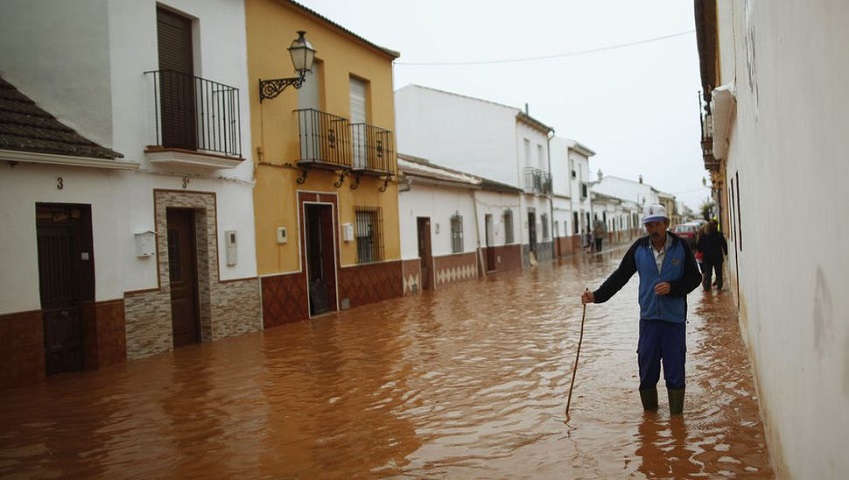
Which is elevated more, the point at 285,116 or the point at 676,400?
the point at 285,116

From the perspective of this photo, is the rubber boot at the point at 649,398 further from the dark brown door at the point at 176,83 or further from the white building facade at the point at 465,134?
the white building facade at the point at 465,134

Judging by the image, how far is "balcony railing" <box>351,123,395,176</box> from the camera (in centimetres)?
1603

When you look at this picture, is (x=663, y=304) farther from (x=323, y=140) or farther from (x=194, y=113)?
(x=323, y=140)

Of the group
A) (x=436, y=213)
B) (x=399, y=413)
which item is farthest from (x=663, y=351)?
(x=436, y=213)

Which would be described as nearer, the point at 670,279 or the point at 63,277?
the point at 670,279

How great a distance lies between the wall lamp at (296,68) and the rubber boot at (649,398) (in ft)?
29.9

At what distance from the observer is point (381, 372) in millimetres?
7988

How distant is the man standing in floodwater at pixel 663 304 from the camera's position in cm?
539

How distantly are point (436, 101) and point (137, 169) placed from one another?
70.0 ft

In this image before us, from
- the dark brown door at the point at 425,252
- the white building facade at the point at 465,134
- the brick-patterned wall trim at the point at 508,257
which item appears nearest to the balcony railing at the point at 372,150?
the dark brown door at the point at 425,252

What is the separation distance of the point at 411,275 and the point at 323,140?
5.67 meters

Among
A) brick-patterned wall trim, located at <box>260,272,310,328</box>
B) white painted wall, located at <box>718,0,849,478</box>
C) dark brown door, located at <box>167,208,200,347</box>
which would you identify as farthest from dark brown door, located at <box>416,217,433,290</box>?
white painted wall, located at <box>718,0,849,478</box>

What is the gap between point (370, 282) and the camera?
16.5 meters

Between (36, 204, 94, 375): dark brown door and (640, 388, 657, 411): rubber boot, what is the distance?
731cm
